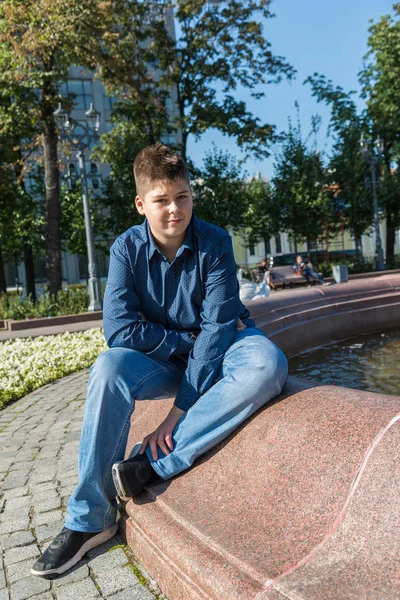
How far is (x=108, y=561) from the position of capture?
8.36 ft

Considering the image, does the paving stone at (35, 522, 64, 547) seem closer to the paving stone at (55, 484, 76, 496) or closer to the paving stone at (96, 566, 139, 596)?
the paving stone at (55, 484, 76, 496)

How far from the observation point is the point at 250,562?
189 centimetres

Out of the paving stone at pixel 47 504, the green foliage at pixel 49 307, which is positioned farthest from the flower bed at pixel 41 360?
the green foliage at pixel 49 307

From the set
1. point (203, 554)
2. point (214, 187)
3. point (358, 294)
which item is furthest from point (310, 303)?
point (214, 187)

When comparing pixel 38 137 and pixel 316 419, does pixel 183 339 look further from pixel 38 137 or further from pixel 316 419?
pixel 38 137

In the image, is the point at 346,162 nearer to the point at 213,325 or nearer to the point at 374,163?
the point at 374,163

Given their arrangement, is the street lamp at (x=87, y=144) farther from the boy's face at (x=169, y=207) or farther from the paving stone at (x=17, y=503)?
the boy's face at (x=169, y=207)

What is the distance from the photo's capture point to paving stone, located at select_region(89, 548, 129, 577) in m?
2.49

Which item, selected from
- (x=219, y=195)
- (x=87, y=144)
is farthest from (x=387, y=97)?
(x=87, y=144)

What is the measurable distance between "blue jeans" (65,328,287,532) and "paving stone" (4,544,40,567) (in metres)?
0.35

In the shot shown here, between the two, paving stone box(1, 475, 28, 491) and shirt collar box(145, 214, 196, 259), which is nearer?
shirt collar box(145, 214, 196, 259)

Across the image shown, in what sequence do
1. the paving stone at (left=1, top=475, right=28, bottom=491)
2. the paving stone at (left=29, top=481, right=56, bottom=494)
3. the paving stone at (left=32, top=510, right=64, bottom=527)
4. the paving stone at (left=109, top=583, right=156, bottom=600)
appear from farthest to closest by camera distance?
the paving stone at (left=1, top=475, right=28, bottom=491), the paving stone at (left=29, top=481, right=56, bottom=494), the paving stone at (left=32, top=510, right=64, bottom=527), the paving stone at (left=109, top=583, right=156, bottom=600)

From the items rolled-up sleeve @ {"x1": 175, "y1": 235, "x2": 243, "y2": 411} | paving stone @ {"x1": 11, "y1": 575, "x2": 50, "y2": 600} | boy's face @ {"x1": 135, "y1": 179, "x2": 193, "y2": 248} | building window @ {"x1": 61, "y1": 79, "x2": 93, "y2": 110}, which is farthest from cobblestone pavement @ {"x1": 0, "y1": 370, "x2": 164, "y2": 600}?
building window @ {"x1": 61, "y1": 79, "x2": 93, "y2": 110}

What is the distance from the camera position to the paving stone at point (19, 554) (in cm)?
268
